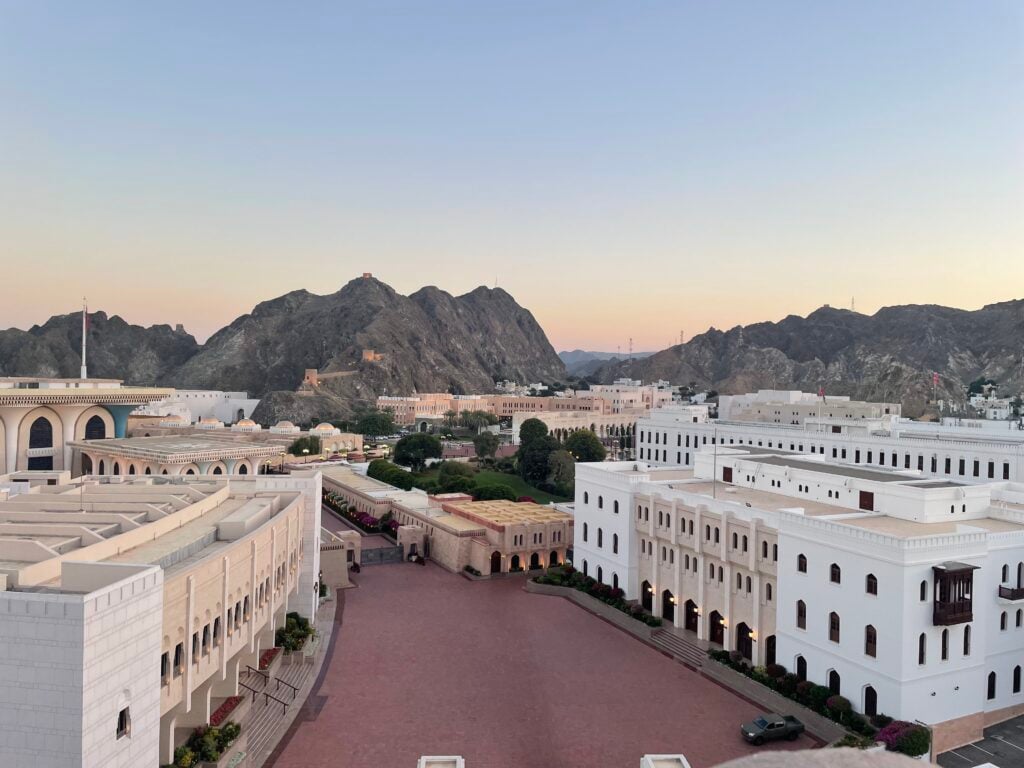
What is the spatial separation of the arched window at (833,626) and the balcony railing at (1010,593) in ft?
19.2

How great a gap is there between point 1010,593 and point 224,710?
27330 mm

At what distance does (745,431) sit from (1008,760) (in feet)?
138

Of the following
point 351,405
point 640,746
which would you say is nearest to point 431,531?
point 640,746

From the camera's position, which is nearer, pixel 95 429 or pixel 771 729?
pixel 771 729

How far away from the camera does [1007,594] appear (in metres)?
26.8

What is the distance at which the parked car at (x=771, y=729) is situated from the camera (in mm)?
25203

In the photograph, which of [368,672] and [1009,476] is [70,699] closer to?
[368,672]

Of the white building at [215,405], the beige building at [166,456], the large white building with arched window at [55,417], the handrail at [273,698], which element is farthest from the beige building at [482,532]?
the white building at [215,405]

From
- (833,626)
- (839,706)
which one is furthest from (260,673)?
(833,626)

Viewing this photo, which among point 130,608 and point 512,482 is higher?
point 130,608

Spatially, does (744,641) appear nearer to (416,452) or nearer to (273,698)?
(273,698)

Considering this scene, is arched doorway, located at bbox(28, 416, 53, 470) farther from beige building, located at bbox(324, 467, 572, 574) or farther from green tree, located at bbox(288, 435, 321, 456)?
green tree, located at bbox(288, 435, 321, 456)

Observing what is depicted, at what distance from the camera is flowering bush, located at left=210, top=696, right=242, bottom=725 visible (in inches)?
913

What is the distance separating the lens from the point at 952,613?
2497cm
